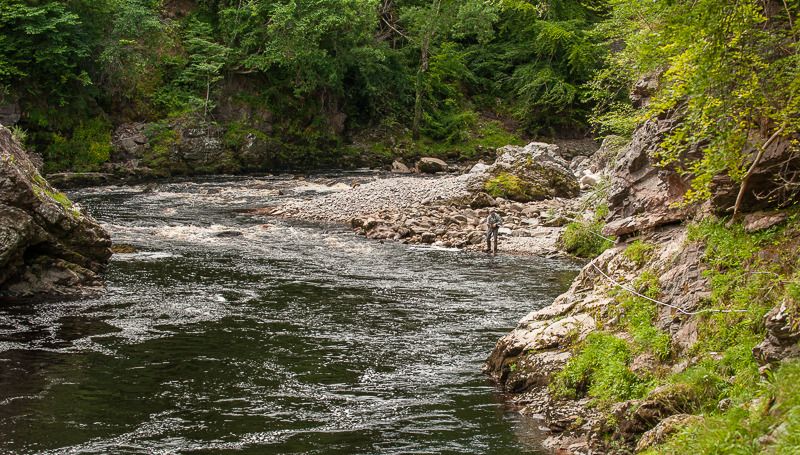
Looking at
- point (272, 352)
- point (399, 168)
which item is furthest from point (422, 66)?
point (272, 352)

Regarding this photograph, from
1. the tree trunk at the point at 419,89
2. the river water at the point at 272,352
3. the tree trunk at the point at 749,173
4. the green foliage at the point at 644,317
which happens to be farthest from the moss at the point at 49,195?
the tree trunk at the point at 419,89

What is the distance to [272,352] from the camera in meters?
18.1

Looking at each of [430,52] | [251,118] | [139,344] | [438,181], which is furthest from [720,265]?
[430,52]

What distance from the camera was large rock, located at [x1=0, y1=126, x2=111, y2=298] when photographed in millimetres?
21578

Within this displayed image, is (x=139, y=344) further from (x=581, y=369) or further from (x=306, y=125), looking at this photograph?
(x=306, y=125)

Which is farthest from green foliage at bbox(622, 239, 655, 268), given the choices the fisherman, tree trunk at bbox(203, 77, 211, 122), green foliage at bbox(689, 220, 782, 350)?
tree trunk at bbox(203, 77, 211, 122)

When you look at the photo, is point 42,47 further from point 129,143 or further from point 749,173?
point 749,173

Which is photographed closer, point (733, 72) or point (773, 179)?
point (733, 72)

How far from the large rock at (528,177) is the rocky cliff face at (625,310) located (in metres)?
21.1

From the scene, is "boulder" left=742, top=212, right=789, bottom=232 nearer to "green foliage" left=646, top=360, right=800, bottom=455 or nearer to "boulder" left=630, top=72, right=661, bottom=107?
"green foliage" left=646, top=360, right=800, bottom=455

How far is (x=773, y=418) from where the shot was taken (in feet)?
30.1

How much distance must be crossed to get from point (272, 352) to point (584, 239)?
49.3 ft

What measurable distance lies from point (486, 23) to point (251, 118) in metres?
18.0

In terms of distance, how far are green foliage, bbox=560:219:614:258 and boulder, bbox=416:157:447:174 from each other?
2345 centimetres
